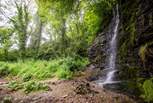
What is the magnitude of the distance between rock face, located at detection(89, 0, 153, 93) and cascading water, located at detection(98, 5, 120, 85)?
34 centimetres

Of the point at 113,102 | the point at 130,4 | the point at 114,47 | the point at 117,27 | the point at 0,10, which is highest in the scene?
the point at 0,10

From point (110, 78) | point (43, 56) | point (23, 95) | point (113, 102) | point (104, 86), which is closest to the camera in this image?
point (113, 102)

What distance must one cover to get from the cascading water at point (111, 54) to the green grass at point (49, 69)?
1.47 meters

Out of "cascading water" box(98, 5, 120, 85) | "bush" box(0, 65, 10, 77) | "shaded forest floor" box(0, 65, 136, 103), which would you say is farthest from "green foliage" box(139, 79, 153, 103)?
"bush" box(0, 65, 10, 77)

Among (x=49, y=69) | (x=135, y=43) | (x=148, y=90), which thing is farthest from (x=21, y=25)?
(x=148, y=90)

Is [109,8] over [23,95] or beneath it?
over

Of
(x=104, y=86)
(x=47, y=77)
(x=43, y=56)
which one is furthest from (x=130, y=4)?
(x=43, y=56)

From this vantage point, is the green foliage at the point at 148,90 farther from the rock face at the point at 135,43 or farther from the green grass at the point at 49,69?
the green grass at the point at 49,69

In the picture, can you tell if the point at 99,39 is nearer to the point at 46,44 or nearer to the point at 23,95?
the point at 23,95

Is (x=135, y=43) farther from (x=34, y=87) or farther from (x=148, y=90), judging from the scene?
(x=34, y=87)

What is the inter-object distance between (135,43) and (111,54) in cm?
196

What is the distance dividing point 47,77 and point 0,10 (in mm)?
14042

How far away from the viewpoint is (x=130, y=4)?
1152cm

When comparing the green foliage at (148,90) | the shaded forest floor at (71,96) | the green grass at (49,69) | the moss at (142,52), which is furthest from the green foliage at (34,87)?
the moss at (142,52)
